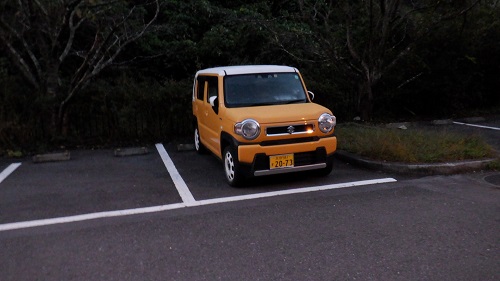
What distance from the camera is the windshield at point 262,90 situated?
630cm

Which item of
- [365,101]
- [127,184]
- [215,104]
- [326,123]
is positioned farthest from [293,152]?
[365,101]

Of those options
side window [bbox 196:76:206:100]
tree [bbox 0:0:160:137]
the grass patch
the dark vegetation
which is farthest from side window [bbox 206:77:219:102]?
tree [bbox 0:0:160:137]

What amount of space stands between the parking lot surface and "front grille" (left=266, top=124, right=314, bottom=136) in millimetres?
752

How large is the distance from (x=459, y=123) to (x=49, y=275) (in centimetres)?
1000

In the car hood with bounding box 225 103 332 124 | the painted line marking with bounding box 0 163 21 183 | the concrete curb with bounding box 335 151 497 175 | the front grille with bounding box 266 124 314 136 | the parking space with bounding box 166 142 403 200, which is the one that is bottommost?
the painted line marking with bounding box 0 163 21 183

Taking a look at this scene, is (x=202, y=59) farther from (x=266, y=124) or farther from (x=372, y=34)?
(x=266, y=124)

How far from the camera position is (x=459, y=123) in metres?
10.6

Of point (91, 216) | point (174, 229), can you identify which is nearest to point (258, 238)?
point (174, 229)

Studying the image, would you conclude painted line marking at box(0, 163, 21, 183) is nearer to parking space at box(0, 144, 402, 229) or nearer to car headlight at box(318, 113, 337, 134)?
parking space at box(0, 144, 402, 229)

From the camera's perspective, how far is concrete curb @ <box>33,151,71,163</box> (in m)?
7.85

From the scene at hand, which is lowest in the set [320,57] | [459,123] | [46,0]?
[459,123]

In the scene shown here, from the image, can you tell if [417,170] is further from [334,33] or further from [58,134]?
[58,134]

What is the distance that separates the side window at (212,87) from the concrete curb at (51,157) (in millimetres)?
3113

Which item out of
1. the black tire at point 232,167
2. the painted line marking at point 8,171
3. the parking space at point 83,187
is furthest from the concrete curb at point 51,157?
the black tire at point 232,167
